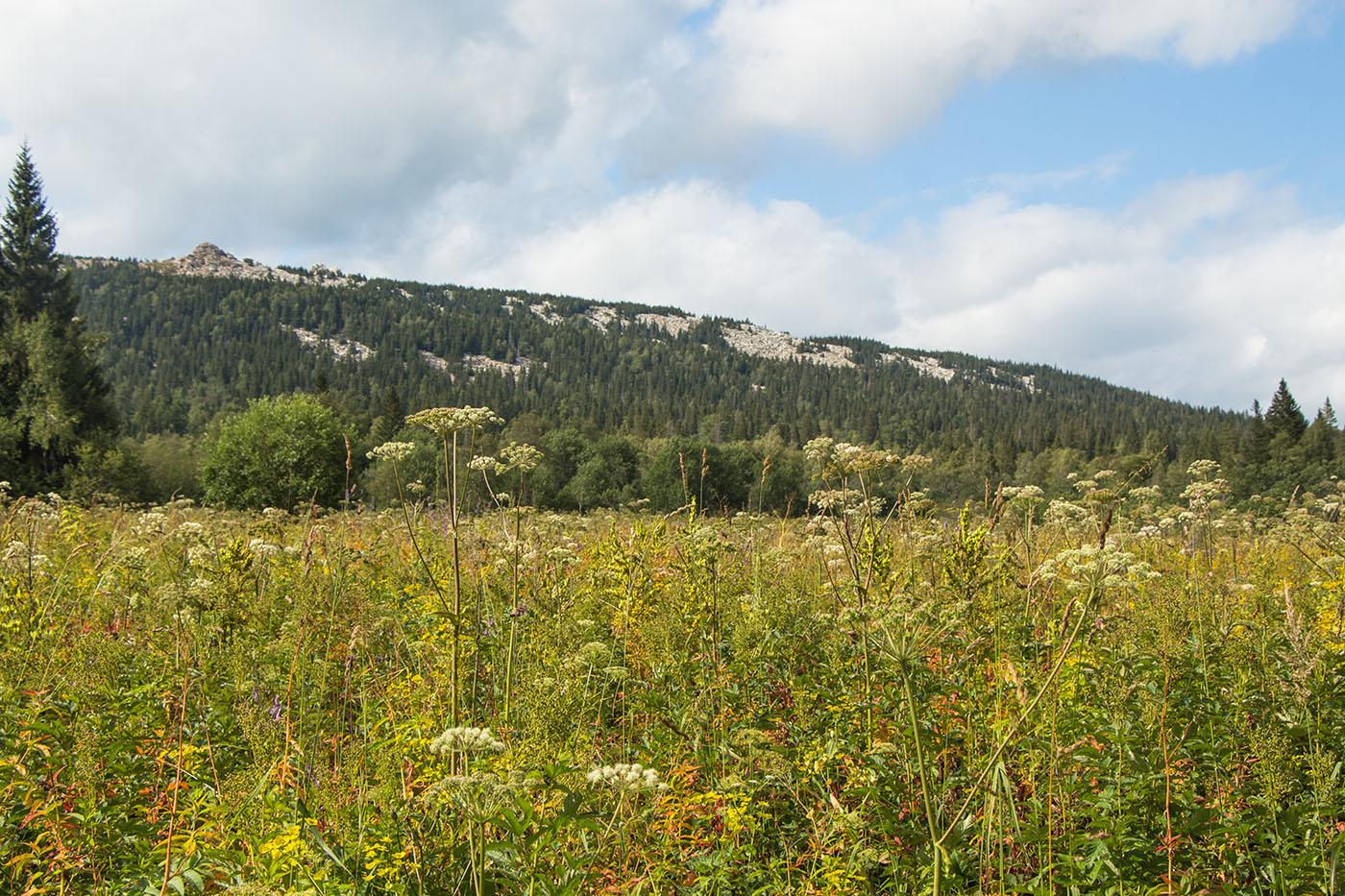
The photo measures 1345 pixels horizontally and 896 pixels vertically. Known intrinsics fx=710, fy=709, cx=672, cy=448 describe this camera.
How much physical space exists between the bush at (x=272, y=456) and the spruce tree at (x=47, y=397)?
250 inches

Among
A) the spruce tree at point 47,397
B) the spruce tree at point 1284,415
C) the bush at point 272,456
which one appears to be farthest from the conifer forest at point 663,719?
the spruce tree at point 1284,415

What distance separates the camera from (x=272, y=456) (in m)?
47.2

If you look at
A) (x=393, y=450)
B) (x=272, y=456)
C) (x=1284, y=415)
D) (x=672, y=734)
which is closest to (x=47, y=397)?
(x=272, y=456)

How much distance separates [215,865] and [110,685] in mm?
1645

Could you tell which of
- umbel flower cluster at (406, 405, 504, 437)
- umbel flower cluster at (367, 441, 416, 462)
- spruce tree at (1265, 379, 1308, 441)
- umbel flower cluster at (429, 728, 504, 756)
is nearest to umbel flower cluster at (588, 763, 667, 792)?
umbel flower cluster at (429, 728, 504, 756)

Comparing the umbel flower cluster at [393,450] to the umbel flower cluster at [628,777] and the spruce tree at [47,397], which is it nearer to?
the umbel flower cluster at [628,777]

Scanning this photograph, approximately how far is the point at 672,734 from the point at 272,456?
5102cm

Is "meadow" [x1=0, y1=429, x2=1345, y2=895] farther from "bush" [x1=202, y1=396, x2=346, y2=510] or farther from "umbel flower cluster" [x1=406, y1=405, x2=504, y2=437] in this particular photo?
"bush" [x1=202, y1=396, x2=346, y2=510]

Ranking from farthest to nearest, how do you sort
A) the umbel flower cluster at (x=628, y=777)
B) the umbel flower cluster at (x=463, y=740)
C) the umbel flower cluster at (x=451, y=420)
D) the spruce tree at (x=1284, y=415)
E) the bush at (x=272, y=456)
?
the spruce tree at (x=1284, y=415), the bush at (x=272, y=456), the umbel flower cluster at (x=451, y=420), the umbel flower cluster at (x=463, y=740), the umbel flower cluster at (x=628, y=777)

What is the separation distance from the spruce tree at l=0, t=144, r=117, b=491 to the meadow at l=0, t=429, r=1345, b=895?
153 feet

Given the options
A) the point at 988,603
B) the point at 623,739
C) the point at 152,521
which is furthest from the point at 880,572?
the point at 152,521

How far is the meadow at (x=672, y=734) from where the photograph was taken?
8.51 ft

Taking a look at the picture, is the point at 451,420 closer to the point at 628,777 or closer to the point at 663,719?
the point at 663,719

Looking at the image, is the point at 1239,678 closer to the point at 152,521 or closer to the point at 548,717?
the point at 548,717
